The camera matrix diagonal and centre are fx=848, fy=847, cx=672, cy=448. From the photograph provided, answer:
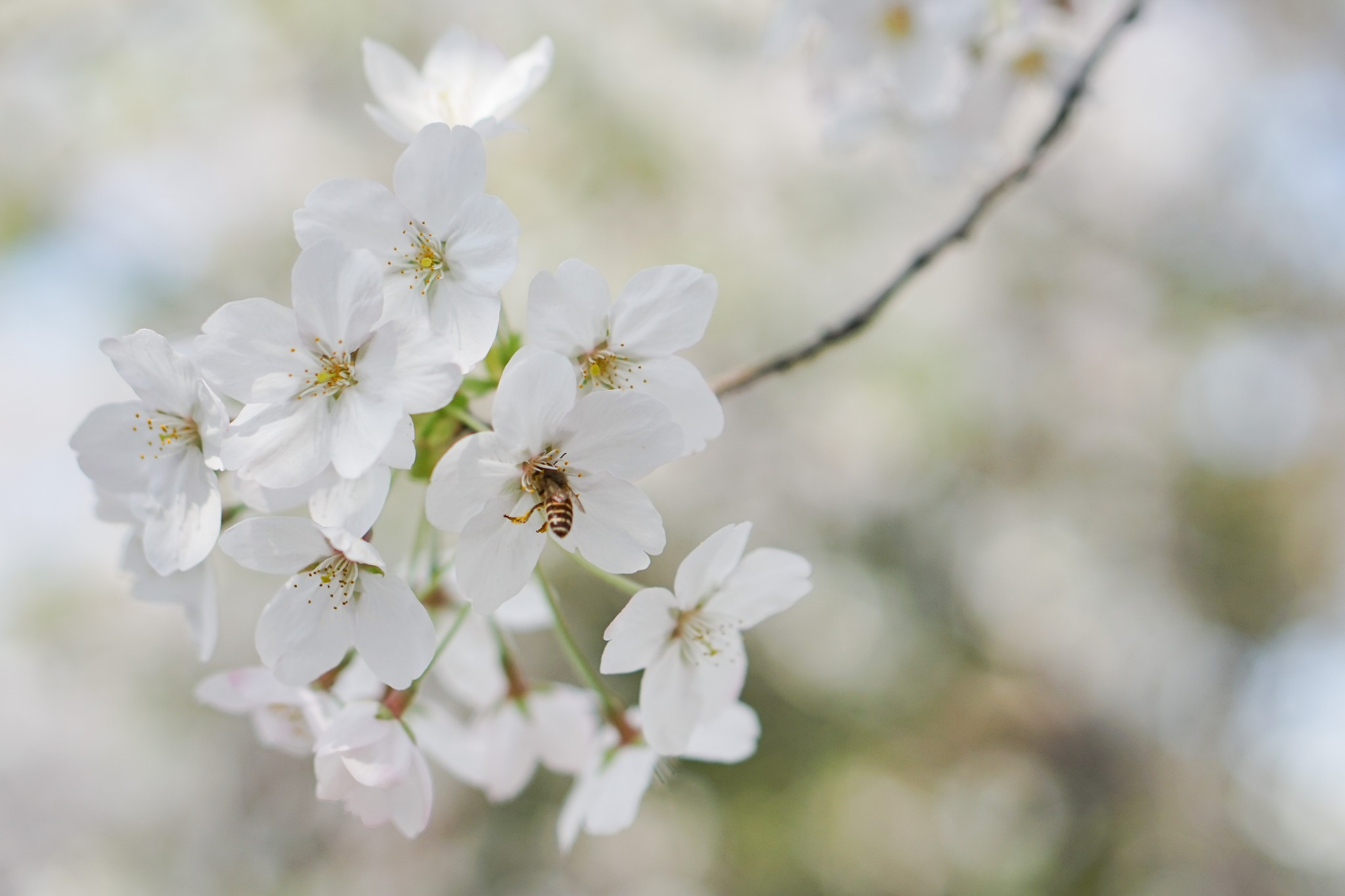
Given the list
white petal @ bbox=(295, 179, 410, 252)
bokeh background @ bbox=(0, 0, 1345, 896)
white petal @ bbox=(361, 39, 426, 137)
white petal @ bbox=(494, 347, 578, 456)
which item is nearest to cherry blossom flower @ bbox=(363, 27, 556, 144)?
white petal @ bbox=(361, 39, 426, 137)

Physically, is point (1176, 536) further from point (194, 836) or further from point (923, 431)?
point (194, 836)

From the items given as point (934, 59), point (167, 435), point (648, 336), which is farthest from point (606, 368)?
point (934, 59)

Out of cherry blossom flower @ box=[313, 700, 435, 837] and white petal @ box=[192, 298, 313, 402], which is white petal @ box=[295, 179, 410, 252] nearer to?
white petal @ box=[192, 298, 313, 402]

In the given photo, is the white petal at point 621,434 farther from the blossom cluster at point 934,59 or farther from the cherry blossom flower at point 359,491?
the blossom cluster at point 934,59

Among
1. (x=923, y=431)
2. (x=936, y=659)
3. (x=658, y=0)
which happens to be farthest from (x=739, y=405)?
(x=658, y=0)

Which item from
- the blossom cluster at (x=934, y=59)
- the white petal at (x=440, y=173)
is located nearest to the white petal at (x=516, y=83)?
the white petal at (x=440, y=173)

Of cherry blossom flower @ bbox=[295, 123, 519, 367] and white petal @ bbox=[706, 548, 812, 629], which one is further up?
cherry blossom flower @ bbox=[295, 123, 519, 367]
